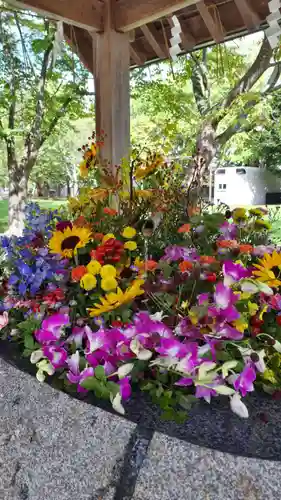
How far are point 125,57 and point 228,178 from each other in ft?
44.2

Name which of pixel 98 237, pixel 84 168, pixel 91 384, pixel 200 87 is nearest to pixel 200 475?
pixel 91 384

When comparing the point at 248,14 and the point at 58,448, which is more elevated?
the point at 248,14

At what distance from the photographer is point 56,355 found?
0.84 m

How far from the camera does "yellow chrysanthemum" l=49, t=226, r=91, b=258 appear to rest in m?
0.99

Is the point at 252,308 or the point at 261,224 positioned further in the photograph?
the point at 261,224

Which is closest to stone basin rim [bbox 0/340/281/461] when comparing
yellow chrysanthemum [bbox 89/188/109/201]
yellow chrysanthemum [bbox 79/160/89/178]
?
yellow chrysanthemum [bbox 89/188/109/201]

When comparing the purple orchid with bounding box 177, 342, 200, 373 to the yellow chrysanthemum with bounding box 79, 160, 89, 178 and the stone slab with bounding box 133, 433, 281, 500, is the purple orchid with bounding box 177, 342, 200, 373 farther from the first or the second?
the yellow chrysanthemum with bounding box 79, 160, 89, 178

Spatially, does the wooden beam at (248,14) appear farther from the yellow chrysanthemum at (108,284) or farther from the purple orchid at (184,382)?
the purple orchid at (184,382)

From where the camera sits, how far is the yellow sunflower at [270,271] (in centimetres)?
86

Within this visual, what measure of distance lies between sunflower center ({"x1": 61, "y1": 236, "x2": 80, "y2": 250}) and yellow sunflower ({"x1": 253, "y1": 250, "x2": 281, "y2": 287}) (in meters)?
0.40

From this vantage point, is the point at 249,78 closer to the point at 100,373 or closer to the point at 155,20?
the point at 155,20

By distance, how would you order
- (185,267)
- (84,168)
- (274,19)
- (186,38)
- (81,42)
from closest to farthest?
(185,267), (84,168), (274,19), (186,38), (81,42)

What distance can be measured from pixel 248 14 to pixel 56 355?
2006 mm

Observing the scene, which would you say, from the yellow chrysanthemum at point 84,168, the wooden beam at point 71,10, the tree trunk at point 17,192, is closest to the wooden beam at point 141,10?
the wooden beam at point 71,10
